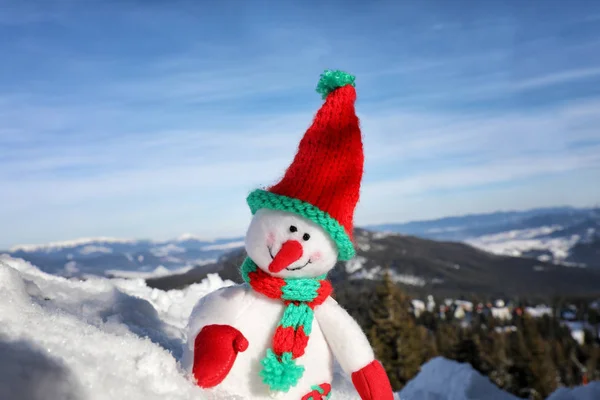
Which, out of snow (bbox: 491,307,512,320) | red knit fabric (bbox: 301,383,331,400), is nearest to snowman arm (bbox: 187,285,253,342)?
red knit fabric (bbox: 301,383,331,400)

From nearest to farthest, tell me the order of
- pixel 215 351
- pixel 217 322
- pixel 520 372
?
pixel 215 351, pixel 217 322, pixel 520 372

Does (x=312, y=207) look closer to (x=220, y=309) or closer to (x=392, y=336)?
(x=220, y=309)

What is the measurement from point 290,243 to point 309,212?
20cm

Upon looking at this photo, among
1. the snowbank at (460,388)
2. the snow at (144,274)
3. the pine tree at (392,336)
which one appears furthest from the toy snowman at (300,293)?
the pine tree at (392,336)

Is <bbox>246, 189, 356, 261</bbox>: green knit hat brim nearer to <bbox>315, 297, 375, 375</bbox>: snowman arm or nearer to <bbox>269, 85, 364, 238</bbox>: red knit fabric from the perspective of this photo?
<bbox>269, 85, 364, 238</bbox>: red knit fabric

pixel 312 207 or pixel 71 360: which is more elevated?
pixel 312 207

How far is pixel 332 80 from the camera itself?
3.38 meters

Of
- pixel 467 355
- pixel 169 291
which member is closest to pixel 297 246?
pixel 169 291

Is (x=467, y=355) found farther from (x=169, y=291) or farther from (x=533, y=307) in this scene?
(x=533, y=307)

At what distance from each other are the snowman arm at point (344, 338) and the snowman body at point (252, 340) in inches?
1.8

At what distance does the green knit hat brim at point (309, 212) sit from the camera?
9.69 feet

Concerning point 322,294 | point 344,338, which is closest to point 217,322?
point 322,294

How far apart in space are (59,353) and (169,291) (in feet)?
13.9

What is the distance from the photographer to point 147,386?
1960mm
